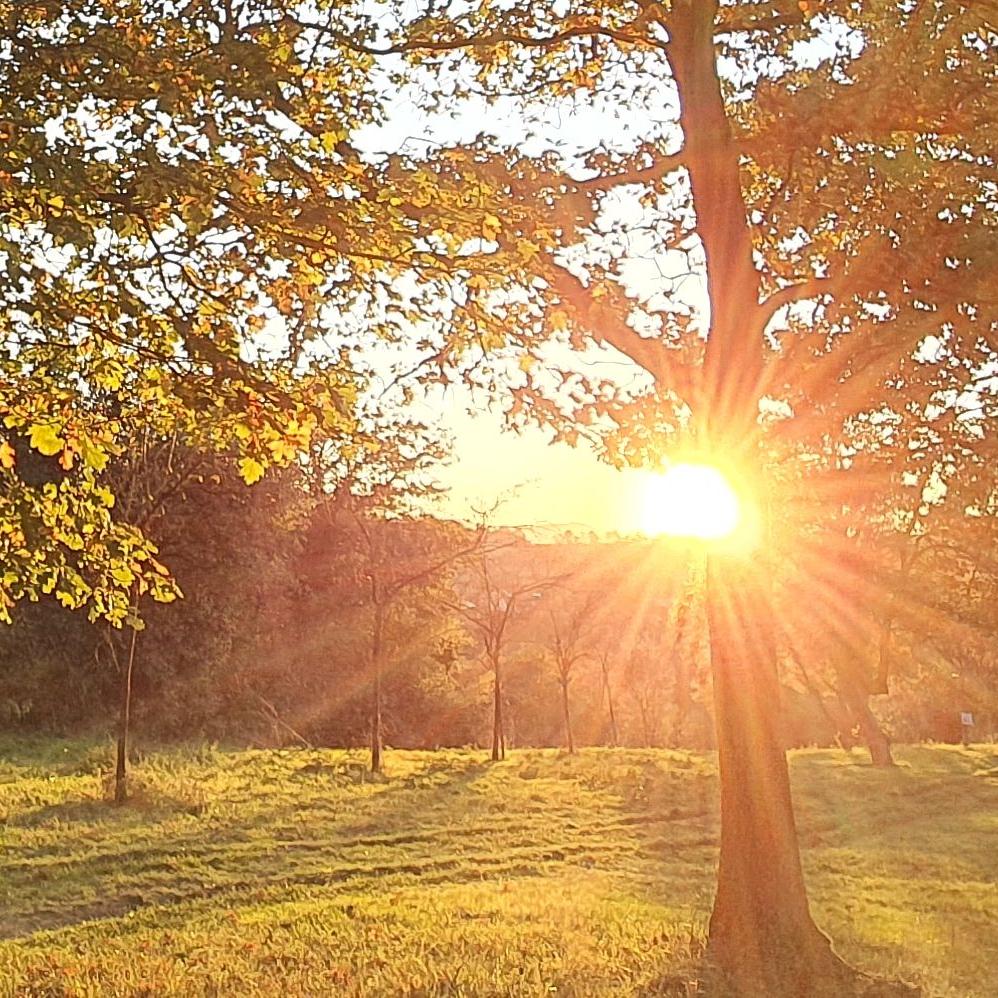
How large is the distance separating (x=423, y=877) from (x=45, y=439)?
411 inches

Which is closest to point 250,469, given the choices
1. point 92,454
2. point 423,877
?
point 92,454

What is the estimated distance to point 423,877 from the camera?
552 inches

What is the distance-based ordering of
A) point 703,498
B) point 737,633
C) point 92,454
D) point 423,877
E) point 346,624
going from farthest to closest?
point 346,624 < point 423,877 < point 703,498 < point 737,633 < point 92,454

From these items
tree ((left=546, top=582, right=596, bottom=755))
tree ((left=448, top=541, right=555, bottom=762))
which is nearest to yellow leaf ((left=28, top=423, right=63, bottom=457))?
tree ((left=448, top=541, right=555, bottom=762))

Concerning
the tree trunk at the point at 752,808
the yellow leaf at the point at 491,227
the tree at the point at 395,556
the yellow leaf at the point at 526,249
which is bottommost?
the tree trunk at the point at 752,808

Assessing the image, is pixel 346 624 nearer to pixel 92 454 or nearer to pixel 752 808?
pixel 752 808

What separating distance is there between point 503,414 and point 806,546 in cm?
1974

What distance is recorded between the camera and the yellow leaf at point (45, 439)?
480 centimetres

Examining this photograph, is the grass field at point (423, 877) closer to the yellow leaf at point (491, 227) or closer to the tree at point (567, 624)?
the yellow leaf at point (491, 227)

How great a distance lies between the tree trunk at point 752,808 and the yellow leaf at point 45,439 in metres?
5.29

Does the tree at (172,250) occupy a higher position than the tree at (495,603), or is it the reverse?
the tree at (172,250)

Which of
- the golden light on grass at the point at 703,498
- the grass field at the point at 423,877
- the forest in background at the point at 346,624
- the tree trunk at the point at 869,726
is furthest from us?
the tree trunk at the point at 869,726

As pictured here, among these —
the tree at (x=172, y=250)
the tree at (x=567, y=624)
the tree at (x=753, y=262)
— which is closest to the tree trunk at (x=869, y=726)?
the tree at (x=567, y=624)

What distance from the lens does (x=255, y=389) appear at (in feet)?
18.3
